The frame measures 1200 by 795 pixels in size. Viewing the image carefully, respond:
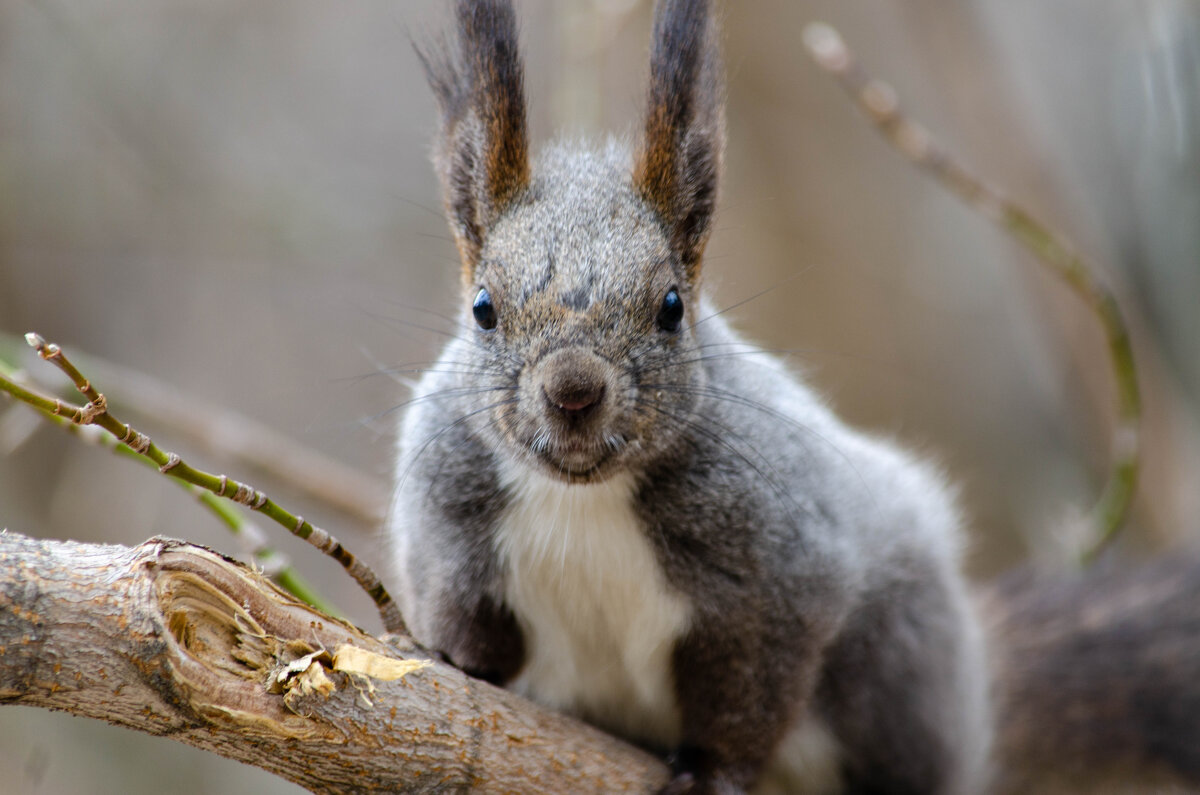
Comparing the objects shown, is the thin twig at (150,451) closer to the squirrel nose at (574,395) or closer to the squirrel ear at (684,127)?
the squirrel nose at (574,395)

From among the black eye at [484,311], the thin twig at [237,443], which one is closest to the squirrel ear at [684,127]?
the black eye at [484,311]

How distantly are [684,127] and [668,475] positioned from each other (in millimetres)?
837

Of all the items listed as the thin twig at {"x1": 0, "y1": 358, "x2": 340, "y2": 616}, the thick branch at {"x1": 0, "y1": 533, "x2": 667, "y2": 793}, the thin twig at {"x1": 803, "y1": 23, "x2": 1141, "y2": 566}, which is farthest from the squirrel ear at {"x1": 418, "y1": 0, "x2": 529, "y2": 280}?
the thin twig at {"x1": 803, "y1": 23, "x2": 1141, "y2": 566}

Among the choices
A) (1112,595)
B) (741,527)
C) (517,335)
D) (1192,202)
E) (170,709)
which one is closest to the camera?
(170,709)

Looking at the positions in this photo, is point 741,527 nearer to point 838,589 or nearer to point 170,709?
point 838,589

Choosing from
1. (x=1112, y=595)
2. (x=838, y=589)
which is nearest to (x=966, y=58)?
(x=1112, y=595)

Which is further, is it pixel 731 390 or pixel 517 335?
pixel 731 390

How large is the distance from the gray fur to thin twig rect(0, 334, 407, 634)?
1.70 ft

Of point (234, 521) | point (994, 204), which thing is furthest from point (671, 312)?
point (994, 204)

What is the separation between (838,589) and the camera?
2.85 metres

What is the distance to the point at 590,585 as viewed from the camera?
2768 millimetres

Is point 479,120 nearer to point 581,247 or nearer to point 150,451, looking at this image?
point 581,247

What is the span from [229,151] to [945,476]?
4303 mm

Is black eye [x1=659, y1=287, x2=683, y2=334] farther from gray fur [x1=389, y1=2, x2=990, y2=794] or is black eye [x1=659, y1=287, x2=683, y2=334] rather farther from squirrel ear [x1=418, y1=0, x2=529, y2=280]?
squirrel ear [x1=418, y1=0, x2=529, y2=280]
